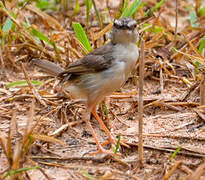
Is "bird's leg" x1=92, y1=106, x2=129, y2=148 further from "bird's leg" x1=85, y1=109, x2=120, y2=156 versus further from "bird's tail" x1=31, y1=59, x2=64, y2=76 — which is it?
"bird's tail" x1=31, y1=59, x2=64, y2=76

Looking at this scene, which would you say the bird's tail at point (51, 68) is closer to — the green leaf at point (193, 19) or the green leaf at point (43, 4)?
the green leaf at point (43, 4)

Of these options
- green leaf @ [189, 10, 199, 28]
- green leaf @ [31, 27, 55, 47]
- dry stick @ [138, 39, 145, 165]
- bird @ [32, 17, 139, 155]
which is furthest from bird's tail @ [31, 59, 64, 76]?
green leaf @ [189, 10, 199, 28]

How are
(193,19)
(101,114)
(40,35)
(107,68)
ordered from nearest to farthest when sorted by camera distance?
(107,68) → (101,114) → (40,35) → (193,19)

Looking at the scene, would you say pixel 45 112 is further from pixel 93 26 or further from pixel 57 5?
pixel 57 5

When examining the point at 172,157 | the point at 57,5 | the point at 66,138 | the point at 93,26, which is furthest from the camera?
the point at 57,5

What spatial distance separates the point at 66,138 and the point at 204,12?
409cm

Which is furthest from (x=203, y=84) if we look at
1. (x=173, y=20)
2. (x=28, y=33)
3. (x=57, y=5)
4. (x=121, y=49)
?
(x=57, y=5)

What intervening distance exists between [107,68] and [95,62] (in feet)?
0.53

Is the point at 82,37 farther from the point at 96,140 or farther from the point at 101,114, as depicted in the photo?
the point at 96,140

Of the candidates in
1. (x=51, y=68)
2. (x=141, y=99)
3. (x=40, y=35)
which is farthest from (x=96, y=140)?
(x=40, y=35)

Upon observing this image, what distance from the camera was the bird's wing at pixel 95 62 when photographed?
3912 millimetres

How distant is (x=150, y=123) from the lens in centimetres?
431

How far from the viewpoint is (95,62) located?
156 inches

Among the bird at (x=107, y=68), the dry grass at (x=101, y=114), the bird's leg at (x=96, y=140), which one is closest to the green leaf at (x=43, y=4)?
the dry grass at (x=101, y=114)
